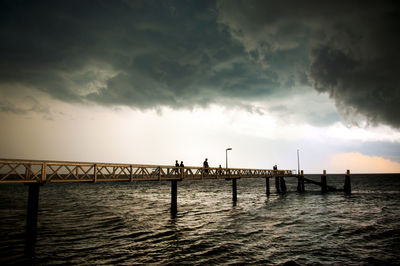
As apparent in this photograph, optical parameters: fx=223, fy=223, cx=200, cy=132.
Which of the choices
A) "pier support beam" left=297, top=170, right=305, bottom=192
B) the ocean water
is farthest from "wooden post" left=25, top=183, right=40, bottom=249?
"pier support beam" left=297, top=170, right=305, bottom=192

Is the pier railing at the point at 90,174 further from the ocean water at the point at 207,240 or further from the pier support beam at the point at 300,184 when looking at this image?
the pier support beam at the point at 300,184

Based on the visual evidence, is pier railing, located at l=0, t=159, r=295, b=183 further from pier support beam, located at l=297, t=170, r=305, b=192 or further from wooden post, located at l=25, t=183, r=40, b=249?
pier support beam, located at l=297, t=170, r=305, b=192

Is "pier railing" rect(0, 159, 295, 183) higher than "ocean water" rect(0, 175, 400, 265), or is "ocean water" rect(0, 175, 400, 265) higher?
"pier railing" rect(0, 159, 295, 183)

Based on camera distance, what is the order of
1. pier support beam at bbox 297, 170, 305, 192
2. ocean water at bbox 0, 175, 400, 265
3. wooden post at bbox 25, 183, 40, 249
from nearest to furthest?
ocean water at bbox 0, 175, 400, 265
wooden post at bbox 25, 183, 40, 249
pier support beam at bbox 297, 170, 305, 192

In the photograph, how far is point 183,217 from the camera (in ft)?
70.7

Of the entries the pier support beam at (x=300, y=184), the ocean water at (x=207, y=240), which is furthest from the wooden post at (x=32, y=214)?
the pier support beam at (x=300, y=184)

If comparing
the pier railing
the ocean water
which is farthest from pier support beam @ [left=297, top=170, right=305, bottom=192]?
the ocean water

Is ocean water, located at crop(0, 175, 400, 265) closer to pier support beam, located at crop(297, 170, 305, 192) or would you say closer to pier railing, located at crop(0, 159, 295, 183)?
pier railing, located at crop(0, 159, 295, 183)

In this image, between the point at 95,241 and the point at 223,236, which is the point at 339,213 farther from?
the point at 95,241

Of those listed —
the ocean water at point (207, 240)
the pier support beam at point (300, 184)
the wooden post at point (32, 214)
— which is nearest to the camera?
the ocean water at point (207, 240)

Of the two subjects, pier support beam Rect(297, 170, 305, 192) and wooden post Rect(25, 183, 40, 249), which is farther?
pier support beam Rect(297, 170, 305, 192)

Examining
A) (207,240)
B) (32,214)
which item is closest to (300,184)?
(207,240)

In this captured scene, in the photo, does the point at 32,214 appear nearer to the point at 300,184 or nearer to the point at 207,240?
the point at 207,240

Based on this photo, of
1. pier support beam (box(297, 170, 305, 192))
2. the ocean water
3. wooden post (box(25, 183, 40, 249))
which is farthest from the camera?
pier support beam (box(297, 170, 305, 192))
